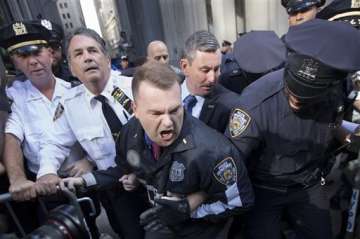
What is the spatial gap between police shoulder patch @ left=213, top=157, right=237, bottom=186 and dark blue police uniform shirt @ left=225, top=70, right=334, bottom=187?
17cm

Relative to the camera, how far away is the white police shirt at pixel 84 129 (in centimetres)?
199

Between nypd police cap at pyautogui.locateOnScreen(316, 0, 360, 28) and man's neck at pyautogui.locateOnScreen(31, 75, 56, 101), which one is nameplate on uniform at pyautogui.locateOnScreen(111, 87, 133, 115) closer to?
man's neck at pyautogui.locateOnScreen(31, 75, 56, 101)

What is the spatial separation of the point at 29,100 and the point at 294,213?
2.12m

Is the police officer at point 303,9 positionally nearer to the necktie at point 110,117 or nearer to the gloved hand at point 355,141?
the gloved hand at point 355,141

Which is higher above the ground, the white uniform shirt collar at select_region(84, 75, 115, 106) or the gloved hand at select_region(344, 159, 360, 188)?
the white uniform shirt collar at select_region(84, 75, 115, 106)

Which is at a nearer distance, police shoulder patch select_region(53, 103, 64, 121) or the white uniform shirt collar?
the white uniform shirt collar

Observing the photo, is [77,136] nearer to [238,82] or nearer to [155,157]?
[155,157]

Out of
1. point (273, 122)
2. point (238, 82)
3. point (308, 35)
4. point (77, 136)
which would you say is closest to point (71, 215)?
point (77, 136)

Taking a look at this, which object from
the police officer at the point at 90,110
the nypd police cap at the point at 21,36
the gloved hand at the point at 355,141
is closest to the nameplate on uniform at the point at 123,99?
the police officer at the point at 90,110

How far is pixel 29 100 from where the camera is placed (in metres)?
2.20

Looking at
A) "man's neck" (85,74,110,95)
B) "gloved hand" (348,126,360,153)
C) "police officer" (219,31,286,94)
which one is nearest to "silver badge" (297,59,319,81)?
"gloved hand" (348,126,360,153)

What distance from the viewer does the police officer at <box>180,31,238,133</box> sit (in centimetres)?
200

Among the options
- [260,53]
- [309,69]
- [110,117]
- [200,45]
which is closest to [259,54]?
[260,53]

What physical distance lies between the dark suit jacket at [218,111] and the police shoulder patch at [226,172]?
0.47m
